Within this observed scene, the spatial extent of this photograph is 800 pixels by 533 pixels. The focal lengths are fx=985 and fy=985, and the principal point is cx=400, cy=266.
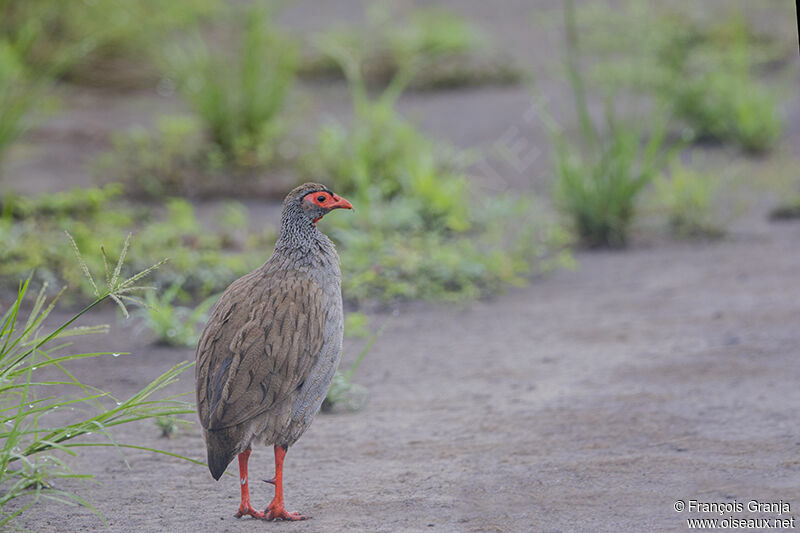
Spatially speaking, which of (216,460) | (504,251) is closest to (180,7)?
(504,251)

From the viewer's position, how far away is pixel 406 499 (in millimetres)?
3488

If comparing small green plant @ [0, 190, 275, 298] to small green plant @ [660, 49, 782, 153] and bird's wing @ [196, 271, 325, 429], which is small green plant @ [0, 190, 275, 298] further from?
small green plant @ [660, 49, 782, 153]

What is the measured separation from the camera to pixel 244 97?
891 centimetres

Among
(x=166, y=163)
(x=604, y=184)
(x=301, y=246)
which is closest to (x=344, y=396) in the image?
(x=301, y=246)

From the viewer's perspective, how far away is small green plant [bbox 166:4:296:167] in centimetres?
887

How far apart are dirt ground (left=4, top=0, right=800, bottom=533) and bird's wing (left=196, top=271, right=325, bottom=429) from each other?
415 millimetres

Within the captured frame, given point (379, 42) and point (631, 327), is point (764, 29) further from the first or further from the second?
point (631, 327)

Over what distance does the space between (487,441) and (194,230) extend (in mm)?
3748

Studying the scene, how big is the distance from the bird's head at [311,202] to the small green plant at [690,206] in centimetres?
445

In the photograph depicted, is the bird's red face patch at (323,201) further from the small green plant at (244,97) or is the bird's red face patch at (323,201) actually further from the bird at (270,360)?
the small green plant at (244,97)

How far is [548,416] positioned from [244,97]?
5.45m

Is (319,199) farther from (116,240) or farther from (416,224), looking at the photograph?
(416,224)

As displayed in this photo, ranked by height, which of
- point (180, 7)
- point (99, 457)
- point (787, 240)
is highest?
point (180, 7)

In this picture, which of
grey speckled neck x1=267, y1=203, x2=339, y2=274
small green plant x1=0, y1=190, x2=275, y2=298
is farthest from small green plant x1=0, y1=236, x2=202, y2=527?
small green plant x1=0, y1=190, x2=275, y2=298
